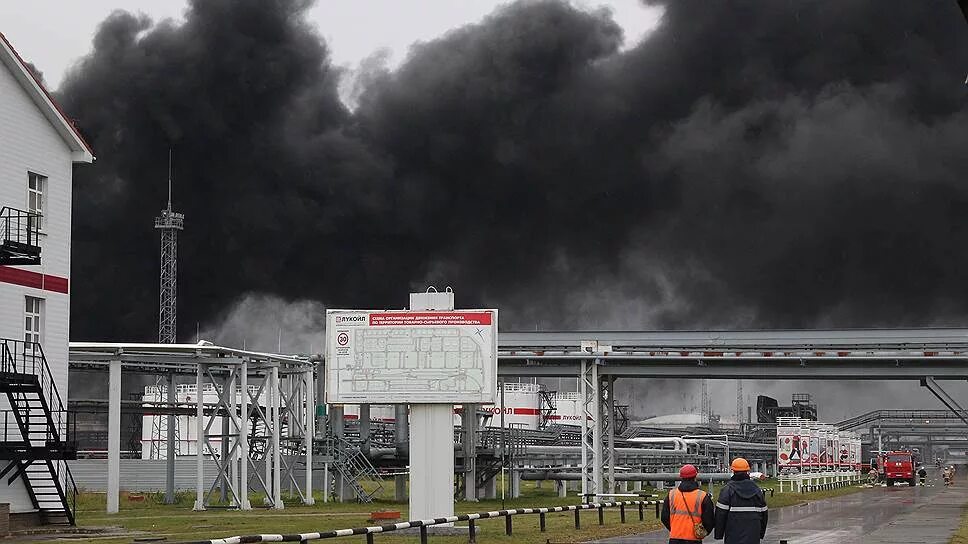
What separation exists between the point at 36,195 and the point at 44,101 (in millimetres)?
2803

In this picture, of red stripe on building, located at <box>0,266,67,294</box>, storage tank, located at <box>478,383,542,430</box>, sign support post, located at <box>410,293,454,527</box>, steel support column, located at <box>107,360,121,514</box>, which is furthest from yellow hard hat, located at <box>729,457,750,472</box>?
storage tank, located at <box>478,383,542,430</box>

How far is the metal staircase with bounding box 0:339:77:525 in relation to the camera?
3600 cm

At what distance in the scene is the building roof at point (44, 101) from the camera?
38.7 meters

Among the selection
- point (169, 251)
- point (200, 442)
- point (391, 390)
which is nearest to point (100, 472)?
point (169, 251)

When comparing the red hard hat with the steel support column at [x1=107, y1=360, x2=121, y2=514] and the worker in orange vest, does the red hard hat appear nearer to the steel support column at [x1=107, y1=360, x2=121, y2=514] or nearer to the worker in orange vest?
the worker in orange vest

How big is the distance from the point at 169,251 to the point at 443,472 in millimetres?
88166

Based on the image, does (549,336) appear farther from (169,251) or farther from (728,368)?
(169,251)

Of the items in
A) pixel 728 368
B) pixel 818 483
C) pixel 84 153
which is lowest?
pixel 818 483

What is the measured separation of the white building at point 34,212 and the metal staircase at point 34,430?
0.88 ft

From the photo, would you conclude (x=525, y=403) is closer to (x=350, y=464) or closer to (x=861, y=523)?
(x=350, y=464)

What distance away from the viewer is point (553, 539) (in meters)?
33.5

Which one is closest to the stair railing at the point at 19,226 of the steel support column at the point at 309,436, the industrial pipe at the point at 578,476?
the steel support column at the point at 309,436

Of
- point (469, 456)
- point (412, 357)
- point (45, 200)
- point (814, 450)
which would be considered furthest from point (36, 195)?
point (814, 450)

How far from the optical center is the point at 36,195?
40594mm
